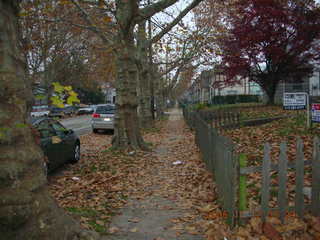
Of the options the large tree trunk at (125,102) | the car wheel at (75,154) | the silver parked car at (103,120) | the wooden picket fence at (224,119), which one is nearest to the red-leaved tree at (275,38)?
the wooden picket fence at (224,119)

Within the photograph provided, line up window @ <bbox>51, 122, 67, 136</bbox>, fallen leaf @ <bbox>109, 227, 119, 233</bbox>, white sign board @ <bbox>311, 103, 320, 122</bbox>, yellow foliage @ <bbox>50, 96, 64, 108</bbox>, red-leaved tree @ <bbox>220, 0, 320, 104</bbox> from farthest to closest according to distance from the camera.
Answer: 1. red-leaved tree @ <bbox>220, 0, 320, 104</bbox>
2. white sign board @ <bbox>311, 103, 320, 122</bbox>
3. window @ <bbox>51, 122, 67, 136</bbox>
4. fallen leaf @ <bbox>109, 227, 119, 233</bbox>
5. yellow foliage @ <bbox>50, 96, 64, 108</bbox>

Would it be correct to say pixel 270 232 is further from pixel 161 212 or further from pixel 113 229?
pixel 113 229

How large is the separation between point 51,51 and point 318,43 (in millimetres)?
26148

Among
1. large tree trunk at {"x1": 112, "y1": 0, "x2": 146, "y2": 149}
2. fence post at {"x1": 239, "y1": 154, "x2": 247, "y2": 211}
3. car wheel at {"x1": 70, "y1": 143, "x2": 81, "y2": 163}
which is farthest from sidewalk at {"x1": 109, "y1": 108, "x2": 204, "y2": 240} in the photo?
large tree trunk at {"x1": 112, "y1": 0, "x2": 146, "y2": 149}

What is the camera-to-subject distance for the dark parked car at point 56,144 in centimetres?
754

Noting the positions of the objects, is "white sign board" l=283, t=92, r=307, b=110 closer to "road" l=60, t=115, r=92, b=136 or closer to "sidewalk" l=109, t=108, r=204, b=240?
"sidewalk" l=109, t=108, r=204, b=240

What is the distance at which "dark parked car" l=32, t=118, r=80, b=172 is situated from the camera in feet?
24.7

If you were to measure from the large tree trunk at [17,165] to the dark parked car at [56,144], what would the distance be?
11.8 feet

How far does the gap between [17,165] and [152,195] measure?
341cm

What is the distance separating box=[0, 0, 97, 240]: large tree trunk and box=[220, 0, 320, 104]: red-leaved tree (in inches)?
658

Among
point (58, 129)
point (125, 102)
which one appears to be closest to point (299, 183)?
point (58, 129)

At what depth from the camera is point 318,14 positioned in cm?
1827

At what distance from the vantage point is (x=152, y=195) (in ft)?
20.6

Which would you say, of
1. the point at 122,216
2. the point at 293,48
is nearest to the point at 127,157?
the point at 122,216
